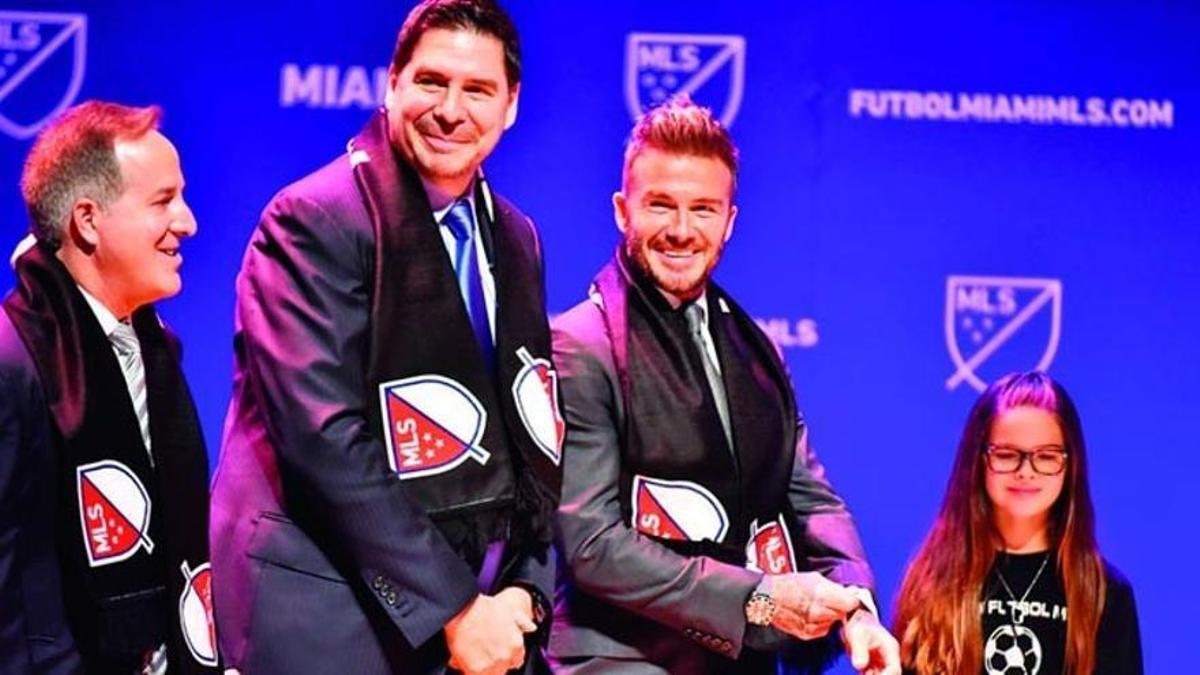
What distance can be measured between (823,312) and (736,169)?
126cm

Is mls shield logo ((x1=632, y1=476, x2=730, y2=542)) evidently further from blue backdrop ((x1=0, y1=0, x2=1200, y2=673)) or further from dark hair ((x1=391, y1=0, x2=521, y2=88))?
blue backdrop ((x1=0, y1=0, x2=1200, y2=673))

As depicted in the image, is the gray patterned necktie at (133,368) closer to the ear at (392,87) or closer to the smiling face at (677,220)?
the ear at (392,87)

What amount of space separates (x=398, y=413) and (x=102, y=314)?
44 cm

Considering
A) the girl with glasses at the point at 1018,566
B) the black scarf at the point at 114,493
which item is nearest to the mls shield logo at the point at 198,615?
the black scarf at the point at 114,493

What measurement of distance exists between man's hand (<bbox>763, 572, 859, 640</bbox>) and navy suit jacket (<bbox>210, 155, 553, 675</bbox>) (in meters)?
0.65

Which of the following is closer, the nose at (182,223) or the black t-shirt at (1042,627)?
the nose at (182,223)

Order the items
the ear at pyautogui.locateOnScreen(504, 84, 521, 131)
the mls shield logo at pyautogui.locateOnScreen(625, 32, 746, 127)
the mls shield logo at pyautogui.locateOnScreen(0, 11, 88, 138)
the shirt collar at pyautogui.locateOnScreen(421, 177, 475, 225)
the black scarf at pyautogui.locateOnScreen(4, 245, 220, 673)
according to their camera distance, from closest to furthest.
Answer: the black scarf at pyautogui.locateOnScreen(4, 245, 220, 673)
the shirt collar at pyautogui.locateOnScreen(421, 177, 475, 225)
the ear at pyautogui.locateOnScreen(504, 84, 521, 131)
the mls shield logo at pyautogui.locateOnScreen(0, 11, 88, 138)
the mls shield logo at pyautogui.locateOnScreen(625, 32, 746, 127)

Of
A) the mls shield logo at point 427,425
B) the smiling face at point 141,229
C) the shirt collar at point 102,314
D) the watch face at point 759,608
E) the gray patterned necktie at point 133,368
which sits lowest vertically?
the watch face at point 759,608

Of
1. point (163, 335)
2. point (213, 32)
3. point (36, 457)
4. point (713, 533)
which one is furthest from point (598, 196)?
point (36, 457)

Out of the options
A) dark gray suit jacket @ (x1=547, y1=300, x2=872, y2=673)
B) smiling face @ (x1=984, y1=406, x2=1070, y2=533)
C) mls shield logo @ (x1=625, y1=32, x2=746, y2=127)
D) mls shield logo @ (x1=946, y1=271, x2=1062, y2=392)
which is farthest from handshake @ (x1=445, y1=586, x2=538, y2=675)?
mls shield logo @ (x1=946, y1=271, x2=1062, y2=392)

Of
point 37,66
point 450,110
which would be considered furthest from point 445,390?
point 37,66

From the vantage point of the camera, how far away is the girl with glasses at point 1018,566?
3.89m

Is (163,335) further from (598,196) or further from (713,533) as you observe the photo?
(598,196)

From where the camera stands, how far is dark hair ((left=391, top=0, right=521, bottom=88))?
10.2 feet
